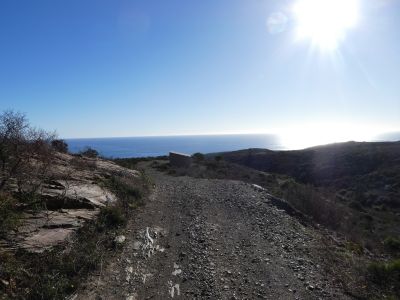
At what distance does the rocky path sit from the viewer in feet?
23.3

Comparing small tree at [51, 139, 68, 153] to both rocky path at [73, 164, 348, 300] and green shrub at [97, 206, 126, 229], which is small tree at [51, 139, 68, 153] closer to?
rocky path at [73, 164, 348, 300]

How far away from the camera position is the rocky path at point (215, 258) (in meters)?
7.11

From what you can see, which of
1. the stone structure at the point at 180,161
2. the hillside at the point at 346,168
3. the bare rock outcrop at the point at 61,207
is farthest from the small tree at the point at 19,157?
the hillside at the point at 346,168

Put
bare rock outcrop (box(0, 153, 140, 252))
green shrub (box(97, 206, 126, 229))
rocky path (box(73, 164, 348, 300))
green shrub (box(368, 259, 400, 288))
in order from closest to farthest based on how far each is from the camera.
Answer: rocky path (box(73, 164, 348, 300)), bare rock outcrop (box(0, 153, 140, 252)), green shrub (box(368, 259, 400, 288)), green shrub (box(97, 206, 126, 229))

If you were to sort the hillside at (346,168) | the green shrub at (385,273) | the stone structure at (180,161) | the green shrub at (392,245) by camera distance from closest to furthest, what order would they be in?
the green shrub at (385,273) → the green shrub at (392,245) → the stone structure at (180,161) → the hillside at (346,168)

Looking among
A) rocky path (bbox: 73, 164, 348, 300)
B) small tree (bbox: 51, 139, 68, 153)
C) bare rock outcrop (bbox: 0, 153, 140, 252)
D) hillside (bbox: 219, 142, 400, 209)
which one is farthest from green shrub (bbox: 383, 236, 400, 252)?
hillside (bbox: 219, 142, 400, 209)

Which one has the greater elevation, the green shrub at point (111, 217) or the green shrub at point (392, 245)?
the green shrub at point (111, 217)

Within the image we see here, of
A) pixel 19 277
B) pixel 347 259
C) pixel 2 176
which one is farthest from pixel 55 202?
pixel 347 259

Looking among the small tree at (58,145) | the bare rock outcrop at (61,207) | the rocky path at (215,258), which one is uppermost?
the small tree at (58,145)

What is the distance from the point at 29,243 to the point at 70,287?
1.45m

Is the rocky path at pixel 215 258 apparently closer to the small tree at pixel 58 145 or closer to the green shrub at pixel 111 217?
the green shrub at pixel 111 217

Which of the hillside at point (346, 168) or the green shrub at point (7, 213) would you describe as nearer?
the green shrub at point (7, 213)

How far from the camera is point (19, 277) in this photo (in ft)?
20.7

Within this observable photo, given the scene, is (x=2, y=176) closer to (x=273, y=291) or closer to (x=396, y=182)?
(x=273, y=291)
